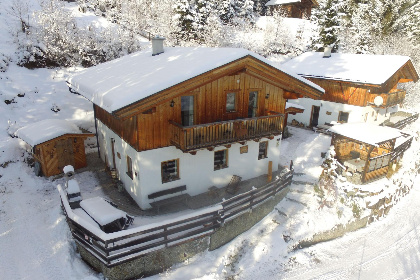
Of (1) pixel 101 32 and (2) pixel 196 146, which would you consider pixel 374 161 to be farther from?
(1) pixel 101 32

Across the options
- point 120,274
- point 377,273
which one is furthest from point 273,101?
point 120,274

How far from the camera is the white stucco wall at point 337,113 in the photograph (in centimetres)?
2633

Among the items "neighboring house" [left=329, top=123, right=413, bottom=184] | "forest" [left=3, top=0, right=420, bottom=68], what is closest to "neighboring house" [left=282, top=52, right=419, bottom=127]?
"neighboring house" [left=329, top=123, right=413, bottom=184]

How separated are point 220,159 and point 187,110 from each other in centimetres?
354

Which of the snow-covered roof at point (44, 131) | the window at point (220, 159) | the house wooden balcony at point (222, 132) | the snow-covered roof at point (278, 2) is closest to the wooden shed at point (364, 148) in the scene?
the house wooden balcony at point (222, 132)

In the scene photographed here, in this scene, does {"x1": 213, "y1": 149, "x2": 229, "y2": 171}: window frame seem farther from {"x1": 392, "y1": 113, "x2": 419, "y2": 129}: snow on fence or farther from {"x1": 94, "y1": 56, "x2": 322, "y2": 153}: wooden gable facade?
{"x1": 392, "y1": 113, "x2": 419, "y2": 129}: snow on fence

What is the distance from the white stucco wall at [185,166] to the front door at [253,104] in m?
1.67

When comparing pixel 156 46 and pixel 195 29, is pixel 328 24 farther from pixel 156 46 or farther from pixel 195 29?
pixel 156 46

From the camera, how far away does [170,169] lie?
551 inches

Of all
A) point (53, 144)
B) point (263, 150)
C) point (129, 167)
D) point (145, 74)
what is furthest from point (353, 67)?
point (53, 144)

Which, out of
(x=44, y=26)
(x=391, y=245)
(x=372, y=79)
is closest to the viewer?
(x=391, y=245)

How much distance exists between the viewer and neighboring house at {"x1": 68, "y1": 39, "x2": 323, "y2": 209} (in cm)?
1232

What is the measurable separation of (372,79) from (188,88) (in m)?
19.9

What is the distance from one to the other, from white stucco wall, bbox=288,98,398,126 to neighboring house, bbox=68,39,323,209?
12.6 meters
